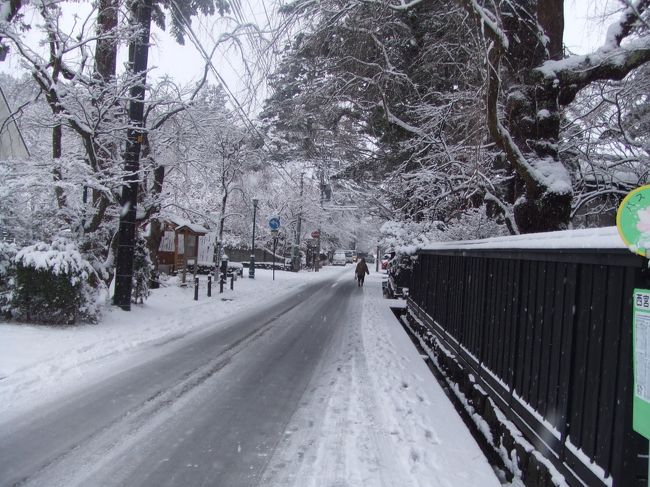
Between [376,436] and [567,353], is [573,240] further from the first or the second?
[376,436]

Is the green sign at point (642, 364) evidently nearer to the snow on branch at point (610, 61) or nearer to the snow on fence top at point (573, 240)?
the snow on fence top at point (573, 240)

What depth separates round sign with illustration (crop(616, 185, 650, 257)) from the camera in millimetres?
2021

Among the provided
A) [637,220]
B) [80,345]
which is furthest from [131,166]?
[637,220]

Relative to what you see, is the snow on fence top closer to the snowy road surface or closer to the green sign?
the green sign

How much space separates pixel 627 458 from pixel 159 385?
17.1ft

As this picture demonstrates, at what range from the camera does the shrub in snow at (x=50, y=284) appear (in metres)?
8.87

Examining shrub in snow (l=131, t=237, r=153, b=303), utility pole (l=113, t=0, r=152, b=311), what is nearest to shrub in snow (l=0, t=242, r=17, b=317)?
utility pole (l=113, t=0, r=152, b=311)

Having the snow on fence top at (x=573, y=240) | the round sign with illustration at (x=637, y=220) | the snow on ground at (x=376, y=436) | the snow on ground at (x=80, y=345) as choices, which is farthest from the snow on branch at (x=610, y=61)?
the snow on ground at (x=80, y=345)

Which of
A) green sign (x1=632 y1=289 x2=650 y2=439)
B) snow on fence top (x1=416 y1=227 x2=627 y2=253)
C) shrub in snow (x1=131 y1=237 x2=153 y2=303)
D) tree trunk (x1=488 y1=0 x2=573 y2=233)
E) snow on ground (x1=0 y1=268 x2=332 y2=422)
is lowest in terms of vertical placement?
snow on ground (x1=0 y1=268 x2=332 y2=422)

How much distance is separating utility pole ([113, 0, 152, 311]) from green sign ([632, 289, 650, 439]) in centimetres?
1119

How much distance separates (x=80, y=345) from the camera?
311 inches

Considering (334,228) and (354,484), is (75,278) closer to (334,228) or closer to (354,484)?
(354,484)

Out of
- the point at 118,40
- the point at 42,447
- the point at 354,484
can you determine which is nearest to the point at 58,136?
the point at 118,40

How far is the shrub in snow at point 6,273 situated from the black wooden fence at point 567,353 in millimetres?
8402
